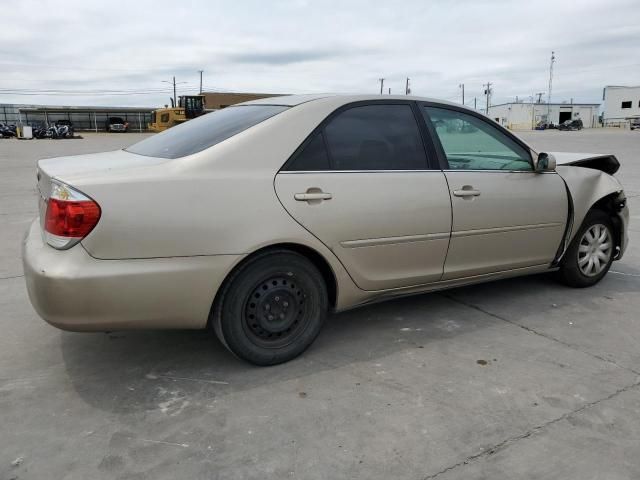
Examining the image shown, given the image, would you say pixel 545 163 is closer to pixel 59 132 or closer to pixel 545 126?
pixel 59 132

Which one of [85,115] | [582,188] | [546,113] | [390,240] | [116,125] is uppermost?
[546,113]

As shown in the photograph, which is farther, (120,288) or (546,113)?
(546,113)

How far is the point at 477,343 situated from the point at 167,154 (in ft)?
7.46

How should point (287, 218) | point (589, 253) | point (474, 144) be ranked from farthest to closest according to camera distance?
point (589, 253)
point (474, 144)
point (287, 218)

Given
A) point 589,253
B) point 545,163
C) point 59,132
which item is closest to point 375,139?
point 545,163

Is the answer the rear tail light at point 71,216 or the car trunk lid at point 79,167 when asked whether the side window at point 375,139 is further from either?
the rear tail light at point 71,216

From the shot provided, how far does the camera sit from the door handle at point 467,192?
358 cm

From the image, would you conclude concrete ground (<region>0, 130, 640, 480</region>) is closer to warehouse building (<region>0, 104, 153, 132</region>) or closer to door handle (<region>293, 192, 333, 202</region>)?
door handle (<region>293, 192, 333, 202</region>)

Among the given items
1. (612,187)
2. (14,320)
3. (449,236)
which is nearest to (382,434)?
(449,236)

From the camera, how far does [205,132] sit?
10.8 feet

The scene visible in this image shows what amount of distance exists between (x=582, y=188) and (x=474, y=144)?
3.65 feet

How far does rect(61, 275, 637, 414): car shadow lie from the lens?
288 cm

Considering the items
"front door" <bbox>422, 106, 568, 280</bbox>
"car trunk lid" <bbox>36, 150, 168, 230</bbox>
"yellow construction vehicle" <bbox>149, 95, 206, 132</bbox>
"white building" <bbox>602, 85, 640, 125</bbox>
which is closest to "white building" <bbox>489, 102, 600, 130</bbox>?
"white building" <bbox>602, 85, 640, 125</bbox>

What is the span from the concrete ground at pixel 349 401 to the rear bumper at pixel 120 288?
1.44 feet
